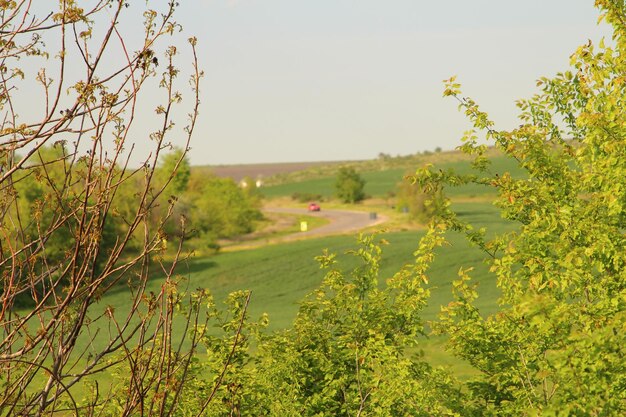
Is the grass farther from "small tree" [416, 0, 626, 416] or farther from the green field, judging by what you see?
"small tree" [416, 0, 626, 416]

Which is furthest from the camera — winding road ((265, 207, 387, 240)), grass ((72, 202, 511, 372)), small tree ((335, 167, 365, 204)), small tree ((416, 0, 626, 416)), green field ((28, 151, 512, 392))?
small tree ((335, 167, 365, 204))

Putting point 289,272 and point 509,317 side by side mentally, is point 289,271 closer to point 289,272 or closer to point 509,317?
point 289,272

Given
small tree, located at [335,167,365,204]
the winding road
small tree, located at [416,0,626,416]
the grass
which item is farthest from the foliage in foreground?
small tree, located at [335,167,365,204]

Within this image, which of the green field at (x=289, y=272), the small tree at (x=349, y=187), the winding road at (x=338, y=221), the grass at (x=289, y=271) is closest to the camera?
the green field at (x=289, y=272)

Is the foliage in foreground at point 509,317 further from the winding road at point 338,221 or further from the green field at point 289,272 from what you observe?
the winding road at point 338,221

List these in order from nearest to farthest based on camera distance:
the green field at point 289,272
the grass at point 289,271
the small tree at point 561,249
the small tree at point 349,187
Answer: the small tree at point 561,249, the green field at point 289,272, the grass at point 289,271, the small tree at point 349,187

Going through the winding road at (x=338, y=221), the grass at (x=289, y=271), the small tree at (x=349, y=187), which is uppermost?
the small tree at (x=349, y=187)

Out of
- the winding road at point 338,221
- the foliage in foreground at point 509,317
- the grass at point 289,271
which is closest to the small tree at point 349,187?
the winding road at point 338,221

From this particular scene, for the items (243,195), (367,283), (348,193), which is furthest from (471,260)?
(348,193)

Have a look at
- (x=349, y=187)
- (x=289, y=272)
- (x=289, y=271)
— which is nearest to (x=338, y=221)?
(x=349, y=187)

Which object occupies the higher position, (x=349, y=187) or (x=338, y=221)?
(x=349, y=187)

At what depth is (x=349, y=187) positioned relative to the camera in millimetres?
144500

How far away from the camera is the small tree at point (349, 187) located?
474ft

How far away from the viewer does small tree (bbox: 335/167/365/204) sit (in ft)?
474
